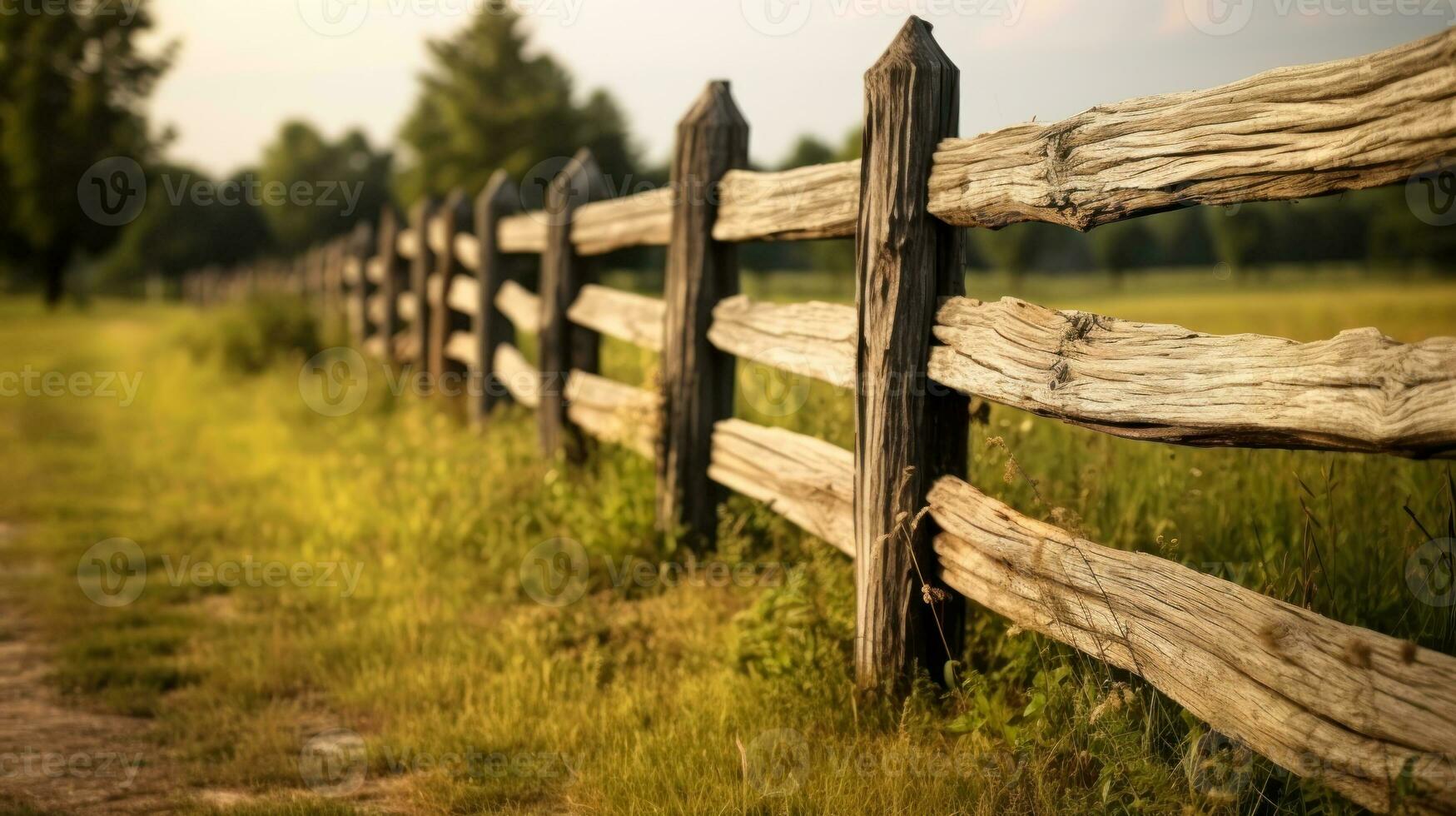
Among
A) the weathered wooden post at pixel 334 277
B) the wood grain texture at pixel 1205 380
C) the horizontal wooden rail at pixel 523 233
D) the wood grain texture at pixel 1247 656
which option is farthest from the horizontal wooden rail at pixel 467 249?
the weathered wooden post at pixel 334 277

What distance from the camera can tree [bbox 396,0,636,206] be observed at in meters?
38.3

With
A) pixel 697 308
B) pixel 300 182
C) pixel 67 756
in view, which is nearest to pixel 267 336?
pixel 697 308

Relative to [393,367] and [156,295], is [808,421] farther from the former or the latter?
[156,295]

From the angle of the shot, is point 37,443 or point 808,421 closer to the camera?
point 808,421

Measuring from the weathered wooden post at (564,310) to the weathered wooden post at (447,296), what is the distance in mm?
2715

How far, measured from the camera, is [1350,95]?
1.98 m

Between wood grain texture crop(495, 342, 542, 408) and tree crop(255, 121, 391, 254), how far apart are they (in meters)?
54.3

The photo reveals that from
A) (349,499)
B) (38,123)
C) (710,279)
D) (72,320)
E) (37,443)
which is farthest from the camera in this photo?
(38,123)

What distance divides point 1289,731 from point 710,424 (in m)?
3.12

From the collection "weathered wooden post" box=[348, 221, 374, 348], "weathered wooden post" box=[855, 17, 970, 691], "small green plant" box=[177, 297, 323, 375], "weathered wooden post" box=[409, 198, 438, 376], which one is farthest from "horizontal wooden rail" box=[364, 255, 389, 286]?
"weathered wooden post" box=[855, 17, 970, 691]

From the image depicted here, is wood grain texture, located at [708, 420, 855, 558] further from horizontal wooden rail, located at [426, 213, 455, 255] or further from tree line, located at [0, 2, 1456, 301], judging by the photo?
tree line, located at [0, 2, 1456, 301]

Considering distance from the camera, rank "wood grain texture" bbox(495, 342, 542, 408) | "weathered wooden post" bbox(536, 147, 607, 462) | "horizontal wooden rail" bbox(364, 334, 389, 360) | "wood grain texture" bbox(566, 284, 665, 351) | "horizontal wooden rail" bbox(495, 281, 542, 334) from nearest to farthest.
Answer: "wood grain texture" bbox(566, 284, 665, 351) → "weathered wooden post" bbox(536, 147, 607, 462) → "wood grain texture" bbox(495, 342, 542, 408) → "horizontal wooden rail" bbox(495, 281, 542, 334) → "horizontal wooden rail" bbox(364, 334, 389, 360)

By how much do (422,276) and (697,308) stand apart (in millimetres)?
6087

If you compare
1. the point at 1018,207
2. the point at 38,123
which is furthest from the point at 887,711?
the point at 38,123
